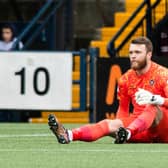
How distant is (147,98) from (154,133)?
72 cm

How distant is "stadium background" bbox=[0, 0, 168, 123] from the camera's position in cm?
1847

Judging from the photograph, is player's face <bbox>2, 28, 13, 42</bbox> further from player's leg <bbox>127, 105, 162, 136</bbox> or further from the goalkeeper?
player's leg <bbox>127, 105, 162, 136</bbox>

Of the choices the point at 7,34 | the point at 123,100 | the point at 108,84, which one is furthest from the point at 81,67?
the point at 123,100

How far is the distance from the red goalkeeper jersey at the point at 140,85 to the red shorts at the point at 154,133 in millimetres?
131

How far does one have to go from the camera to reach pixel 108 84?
18.4m

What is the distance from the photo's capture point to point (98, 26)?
24.1m

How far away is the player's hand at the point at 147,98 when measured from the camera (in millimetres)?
11047

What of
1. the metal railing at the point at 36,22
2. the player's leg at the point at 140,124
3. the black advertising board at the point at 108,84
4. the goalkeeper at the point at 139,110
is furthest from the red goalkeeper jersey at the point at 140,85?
the metal railing at the point at 36,22

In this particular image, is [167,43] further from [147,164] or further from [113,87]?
[147,164]

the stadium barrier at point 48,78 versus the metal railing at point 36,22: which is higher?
the metal railing at point 36,22

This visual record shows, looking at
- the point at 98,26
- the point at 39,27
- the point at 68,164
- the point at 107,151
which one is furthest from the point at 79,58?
the point at 68,164

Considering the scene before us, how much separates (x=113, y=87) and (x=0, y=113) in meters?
2.25

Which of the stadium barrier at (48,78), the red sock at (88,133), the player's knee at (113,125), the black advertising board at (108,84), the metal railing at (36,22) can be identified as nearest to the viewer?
the red sock at (88,133)

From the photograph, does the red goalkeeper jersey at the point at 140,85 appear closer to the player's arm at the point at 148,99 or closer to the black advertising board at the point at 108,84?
the player's arm at the point at 148,99
